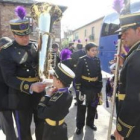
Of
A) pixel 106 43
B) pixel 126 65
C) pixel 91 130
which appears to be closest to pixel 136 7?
pixel 126 65

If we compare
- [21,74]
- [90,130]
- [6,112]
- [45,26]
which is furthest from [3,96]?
[90,130]

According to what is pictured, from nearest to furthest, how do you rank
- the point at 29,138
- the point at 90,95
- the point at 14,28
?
the point at 14,28
the point at 29,138
the point at 90,95

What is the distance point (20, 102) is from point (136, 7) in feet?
5.55

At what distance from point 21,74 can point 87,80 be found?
160cm

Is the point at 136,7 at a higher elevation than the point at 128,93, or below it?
higher

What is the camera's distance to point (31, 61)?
2.48m

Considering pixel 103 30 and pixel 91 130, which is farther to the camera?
pixel 103 30

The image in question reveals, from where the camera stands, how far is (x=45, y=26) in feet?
7.61

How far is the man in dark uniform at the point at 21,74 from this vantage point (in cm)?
232

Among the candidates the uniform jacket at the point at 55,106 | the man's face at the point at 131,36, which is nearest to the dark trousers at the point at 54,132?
the uniform jacket at the point at 55,106

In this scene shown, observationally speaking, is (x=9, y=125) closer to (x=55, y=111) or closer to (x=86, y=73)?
(x=55, y=111)

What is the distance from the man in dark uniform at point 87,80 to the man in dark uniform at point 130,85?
1.97m

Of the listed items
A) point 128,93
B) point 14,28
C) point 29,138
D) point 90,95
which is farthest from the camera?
point 90,95

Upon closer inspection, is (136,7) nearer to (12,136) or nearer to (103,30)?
(12,136)
